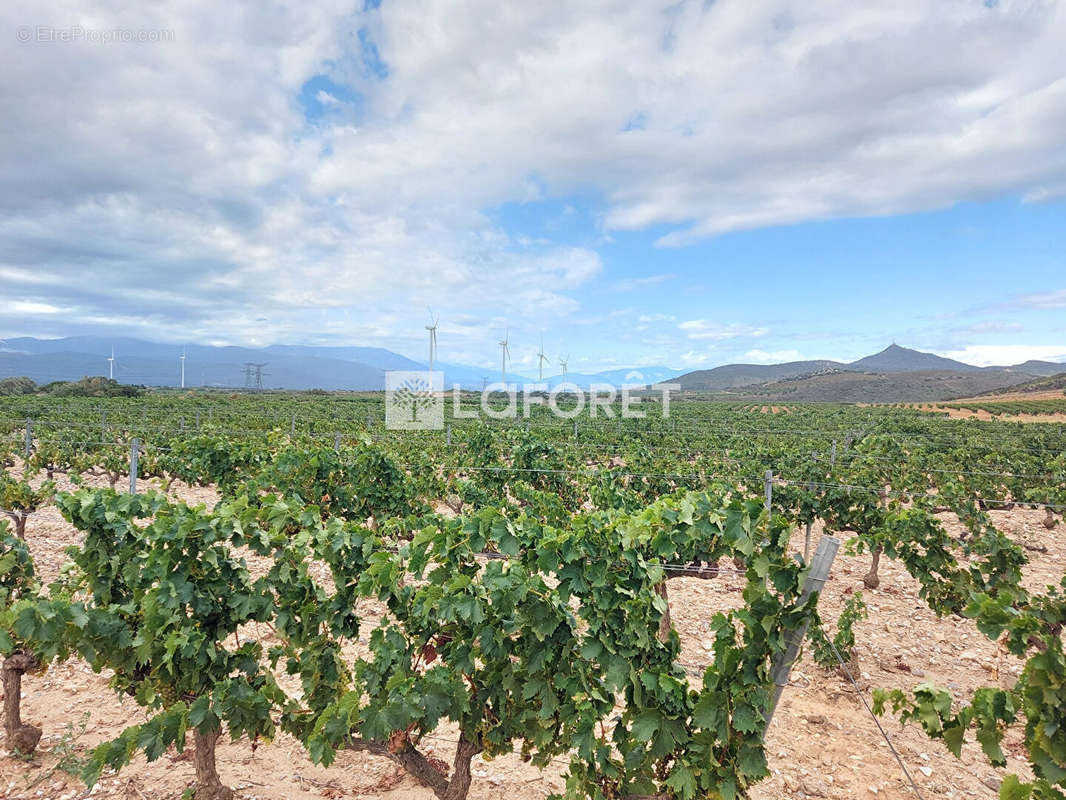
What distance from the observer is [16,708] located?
4.83 metres

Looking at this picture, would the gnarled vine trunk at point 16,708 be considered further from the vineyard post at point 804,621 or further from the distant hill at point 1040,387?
the distant hill at point 1040,387

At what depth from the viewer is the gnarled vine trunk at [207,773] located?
4316mm

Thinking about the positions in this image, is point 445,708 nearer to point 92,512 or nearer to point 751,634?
point 751,634

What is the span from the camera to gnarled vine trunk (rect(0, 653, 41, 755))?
470cm

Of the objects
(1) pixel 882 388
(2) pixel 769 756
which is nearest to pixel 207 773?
(2) pixel 769 756

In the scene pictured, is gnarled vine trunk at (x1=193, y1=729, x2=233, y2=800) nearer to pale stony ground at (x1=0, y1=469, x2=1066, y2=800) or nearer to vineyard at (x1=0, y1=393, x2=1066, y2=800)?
vineyard at (x1=0, y1=393, x2=1066, y2=800)

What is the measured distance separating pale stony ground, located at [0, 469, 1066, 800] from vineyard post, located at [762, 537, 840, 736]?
→ 2.24m

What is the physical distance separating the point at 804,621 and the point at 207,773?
457cm

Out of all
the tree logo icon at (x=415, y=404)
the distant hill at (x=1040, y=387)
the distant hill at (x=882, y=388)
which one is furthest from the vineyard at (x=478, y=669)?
the distant hill at (x=882, y=388)

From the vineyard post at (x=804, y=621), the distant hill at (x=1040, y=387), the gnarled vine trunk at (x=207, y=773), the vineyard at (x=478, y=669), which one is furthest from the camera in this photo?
the distant hill at (x=1040, y=387)

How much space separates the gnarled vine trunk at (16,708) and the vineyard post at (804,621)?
588cm

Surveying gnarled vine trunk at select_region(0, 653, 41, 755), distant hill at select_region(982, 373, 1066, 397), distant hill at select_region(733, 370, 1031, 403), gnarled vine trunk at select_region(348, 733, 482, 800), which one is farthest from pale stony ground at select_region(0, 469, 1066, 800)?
distant hill at select_region(733, 370, 1031, 403)

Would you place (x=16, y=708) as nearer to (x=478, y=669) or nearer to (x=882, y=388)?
(x=478, y=669)

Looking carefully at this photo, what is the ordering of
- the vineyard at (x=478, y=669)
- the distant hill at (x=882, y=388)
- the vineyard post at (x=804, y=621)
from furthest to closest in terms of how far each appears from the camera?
the distant hill at (x=882, y=388), the vineyard at (x=478, y=669), the vineyard post at (x=804, y=621)
